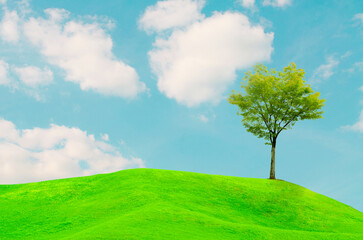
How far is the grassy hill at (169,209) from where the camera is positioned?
24234 mm

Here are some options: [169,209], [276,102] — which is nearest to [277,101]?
[276,102]

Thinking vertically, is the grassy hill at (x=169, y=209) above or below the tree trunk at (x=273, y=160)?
below

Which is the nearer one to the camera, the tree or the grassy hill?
the grassy hill

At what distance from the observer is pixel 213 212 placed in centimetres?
3138

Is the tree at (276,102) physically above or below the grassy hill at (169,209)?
above

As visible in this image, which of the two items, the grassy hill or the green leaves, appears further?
the green leaves

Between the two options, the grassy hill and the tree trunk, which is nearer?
the grassy hill

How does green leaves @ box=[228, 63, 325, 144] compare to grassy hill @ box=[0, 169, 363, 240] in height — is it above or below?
above

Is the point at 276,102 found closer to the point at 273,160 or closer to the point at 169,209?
the point at 273,160

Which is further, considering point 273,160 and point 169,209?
point 273,160

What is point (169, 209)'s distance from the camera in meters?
27.6

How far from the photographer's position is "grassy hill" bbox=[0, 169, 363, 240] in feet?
79.5

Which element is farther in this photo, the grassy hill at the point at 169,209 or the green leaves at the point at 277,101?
the green leaves at the point at 277,101

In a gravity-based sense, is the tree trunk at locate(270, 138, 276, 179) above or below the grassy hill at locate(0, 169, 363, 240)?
above
